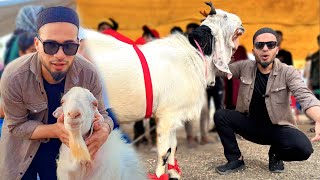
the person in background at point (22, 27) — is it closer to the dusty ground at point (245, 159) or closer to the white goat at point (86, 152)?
the dusty ground at point (245, 159)

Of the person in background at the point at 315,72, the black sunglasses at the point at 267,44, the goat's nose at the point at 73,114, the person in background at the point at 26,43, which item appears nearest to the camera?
the goat's nose at the point at 73,114

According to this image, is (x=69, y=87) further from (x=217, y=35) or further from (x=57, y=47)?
(x=217, y=35)

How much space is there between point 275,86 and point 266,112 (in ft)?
0.77

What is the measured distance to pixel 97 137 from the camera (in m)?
1.56

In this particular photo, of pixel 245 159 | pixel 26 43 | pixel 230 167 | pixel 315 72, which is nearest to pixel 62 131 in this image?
pixel 26 43

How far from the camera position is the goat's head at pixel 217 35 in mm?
3244

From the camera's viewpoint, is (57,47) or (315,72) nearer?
(57,47)

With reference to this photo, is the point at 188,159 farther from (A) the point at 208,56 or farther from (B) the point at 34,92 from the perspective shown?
(B) the point at 34,92

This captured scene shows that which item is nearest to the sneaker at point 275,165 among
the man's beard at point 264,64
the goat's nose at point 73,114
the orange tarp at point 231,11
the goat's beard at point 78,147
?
the man's beard at point 264,64

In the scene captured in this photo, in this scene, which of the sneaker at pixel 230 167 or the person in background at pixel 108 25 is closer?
the sneaker at pixel 230 167

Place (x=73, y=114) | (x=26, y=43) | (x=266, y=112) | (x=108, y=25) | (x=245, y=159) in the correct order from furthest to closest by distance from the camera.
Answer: (x=108, y=25)
(x=245, y=159)
(x=266, y=112)
(x=26, y=43)
(x=73, y=114)

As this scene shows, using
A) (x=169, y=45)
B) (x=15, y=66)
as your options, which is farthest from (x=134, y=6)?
(x=15, y=66)

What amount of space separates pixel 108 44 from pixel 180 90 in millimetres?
596

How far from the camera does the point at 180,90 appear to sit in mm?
3158
